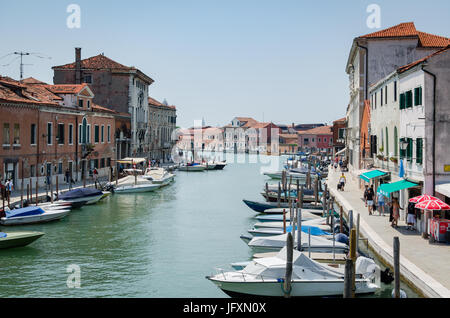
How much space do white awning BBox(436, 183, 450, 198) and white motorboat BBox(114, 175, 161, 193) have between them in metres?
24.8

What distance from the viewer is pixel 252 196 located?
40.6m

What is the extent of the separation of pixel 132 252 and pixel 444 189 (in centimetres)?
1024

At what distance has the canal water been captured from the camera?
15.1 meters

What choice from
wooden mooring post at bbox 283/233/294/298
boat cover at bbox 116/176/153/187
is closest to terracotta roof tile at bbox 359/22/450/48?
boat cover at bbox 116/176/153/187

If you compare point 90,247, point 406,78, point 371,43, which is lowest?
point 90,247

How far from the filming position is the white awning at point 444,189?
16969 millimetres

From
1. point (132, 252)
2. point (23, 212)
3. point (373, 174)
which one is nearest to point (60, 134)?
point (23, 212)

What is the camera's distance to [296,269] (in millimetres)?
13625

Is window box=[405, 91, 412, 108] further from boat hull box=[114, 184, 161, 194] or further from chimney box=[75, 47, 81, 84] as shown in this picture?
chimney box=[75, 47, 81, 84]
